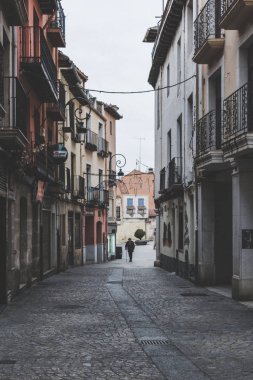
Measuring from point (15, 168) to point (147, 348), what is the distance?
7687 millimetres

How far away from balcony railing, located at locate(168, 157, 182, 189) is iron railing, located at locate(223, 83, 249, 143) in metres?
8.22

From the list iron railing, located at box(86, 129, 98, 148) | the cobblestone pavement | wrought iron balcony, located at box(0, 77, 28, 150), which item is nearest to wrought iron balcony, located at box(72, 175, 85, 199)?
iron railing, located at box(86, 129, 98, 148)

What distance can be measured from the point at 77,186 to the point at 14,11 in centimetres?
2252

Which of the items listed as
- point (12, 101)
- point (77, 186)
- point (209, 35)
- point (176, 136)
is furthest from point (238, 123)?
point (77, 186)

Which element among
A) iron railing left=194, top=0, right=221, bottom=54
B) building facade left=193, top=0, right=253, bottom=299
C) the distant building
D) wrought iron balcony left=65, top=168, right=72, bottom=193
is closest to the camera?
building facade left=193, top=0, right=253, bottom=299

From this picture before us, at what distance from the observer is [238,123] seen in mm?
15391

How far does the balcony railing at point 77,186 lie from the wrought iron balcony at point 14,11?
2033 cm

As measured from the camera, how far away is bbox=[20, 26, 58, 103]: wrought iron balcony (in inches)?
718

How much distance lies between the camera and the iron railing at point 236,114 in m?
14.7

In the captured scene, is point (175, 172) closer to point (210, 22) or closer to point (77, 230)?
point (210, 22)

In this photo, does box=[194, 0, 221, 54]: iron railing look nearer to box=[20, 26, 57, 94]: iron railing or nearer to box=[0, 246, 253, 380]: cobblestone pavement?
box=[20, 26, 57, 94]: iron railing

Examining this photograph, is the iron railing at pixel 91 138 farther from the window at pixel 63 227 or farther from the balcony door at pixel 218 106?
the balcony door at pixel 218 106

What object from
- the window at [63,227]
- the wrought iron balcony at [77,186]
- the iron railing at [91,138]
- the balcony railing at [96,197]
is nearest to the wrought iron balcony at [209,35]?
the window at [63,227]

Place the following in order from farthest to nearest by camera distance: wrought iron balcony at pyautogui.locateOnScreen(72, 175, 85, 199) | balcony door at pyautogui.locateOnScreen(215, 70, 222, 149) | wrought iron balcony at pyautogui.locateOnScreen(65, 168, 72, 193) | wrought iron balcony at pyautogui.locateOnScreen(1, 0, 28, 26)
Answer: wrought iron balcony at pyautogui.locateOnScreen(72, 175, 85, 199), wrought iron balcony at pyautogui.locateOnScreen(65, 168, 72, 193), balcony door at pyautogui.locateOnScreen(215, 70, 222, 149), wrought iron balcony at pyautogui.locateOnScreen(1, 0, 28, 26)
